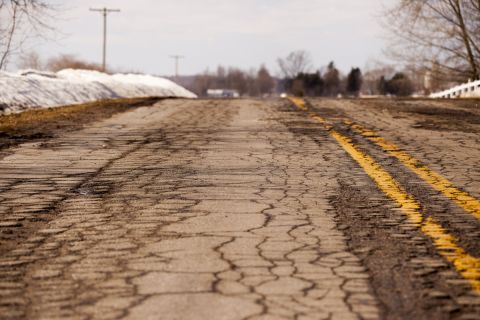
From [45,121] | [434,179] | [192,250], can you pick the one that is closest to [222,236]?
[192,250]

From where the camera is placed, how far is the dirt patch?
9938mm

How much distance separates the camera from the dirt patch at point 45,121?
32.6ft

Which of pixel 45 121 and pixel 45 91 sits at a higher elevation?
pixel 45 91

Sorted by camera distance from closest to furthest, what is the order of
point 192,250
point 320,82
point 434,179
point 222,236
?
point 192,250 → point 222,236 → point 434,179 → point 320,82

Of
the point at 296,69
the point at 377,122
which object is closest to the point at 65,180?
the point at 377,122

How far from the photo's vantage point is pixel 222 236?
4.09m

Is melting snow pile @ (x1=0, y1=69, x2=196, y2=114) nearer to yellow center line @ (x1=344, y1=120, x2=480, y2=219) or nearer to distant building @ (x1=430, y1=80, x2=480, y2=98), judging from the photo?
yellow center line @ (x1=344, y1=120, x2=480, y2=219)

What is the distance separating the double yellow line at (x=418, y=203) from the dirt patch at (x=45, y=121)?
4025 mm

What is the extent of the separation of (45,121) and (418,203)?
8773 millimetres

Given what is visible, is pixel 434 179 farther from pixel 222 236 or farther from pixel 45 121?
pixel 45 121

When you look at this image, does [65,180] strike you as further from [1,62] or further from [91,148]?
[1,62]

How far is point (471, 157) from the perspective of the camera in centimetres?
777

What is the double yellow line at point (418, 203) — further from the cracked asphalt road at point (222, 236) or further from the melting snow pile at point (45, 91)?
the melting snow pile at point (45, 91)

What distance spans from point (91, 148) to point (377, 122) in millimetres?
5324
